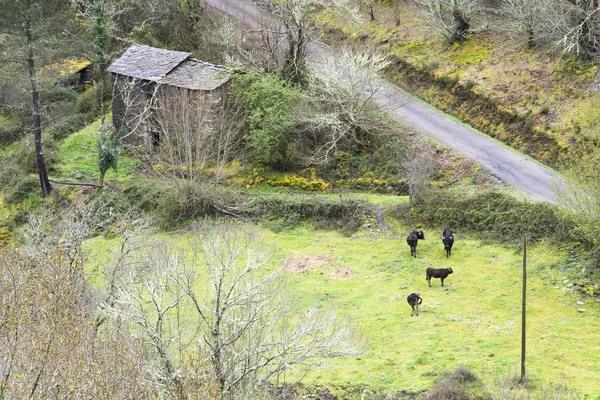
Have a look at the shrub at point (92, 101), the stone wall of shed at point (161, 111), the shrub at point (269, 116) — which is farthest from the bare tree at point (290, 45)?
the shrub at point (92, 101)

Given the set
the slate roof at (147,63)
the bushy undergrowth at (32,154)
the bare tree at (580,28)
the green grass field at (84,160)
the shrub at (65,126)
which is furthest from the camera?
the shrub at (65,126)

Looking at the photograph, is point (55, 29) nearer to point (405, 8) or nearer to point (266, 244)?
point (266, 244)

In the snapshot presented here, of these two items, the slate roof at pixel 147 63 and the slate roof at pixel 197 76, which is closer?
the slate roof at pixel 197 76

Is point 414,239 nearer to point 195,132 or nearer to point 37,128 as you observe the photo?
point 195,132

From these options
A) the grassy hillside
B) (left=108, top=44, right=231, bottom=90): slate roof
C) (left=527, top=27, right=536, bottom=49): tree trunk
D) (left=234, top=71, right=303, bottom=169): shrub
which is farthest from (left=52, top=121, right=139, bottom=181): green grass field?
(left=527, top=27, right=536, bottom=49): tree trunk

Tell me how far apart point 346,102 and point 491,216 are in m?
11.9

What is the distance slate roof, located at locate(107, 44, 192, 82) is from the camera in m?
46.6

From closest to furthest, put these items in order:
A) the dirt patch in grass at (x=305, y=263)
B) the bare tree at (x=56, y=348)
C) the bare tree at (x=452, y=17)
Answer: the bare tree at (x=56, y=348) < the dirt patch in grass at (x=305, y=263) < the bare tree at (x=452, y=17)

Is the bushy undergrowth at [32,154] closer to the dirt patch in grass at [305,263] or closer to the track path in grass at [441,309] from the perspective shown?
the track path in grass at [441,309]

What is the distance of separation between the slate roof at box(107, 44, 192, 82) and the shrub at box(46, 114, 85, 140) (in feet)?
22.0

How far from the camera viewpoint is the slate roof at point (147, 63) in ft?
153

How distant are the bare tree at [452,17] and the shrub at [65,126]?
25.3 meters

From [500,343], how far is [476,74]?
23.8 meters

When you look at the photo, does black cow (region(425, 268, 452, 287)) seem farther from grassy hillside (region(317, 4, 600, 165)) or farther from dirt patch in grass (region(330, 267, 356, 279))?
grassy hillside (region(317, 4, 600, 165))
